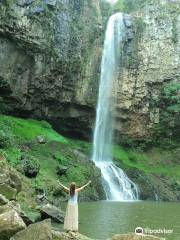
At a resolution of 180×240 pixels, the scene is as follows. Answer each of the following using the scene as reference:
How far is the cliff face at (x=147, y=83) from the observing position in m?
44.1

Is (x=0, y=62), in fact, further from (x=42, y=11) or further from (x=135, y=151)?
(x=135, y=151)

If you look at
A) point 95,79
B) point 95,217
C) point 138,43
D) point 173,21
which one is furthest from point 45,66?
point 95,217

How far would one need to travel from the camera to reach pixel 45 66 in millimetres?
39375

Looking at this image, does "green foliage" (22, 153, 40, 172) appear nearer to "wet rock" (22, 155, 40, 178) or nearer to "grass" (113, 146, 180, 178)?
"wet rock" (22, 155, 40, 178)

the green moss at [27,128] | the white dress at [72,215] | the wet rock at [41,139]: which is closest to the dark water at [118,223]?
the white dress at [72,215]

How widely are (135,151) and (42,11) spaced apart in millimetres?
15969

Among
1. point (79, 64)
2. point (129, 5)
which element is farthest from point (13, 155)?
point (129, 5)

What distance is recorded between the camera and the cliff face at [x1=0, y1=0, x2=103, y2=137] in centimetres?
3762

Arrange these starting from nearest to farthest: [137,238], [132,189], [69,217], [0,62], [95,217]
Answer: [137,238]
[69,217]
[95,217]
[132,189]
[0,62]

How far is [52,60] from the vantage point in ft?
130

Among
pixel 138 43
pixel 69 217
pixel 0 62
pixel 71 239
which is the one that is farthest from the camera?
pixel 138 43

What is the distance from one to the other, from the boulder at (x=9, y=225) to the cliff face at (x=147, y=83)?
33538 millimetres

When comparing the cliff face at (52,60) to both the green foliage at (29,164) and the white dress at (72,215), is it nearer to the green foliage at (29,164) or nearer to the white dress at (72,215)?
the green foliage at (29,164)

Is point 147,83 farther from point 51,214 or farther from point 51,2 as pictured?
point 51,214
